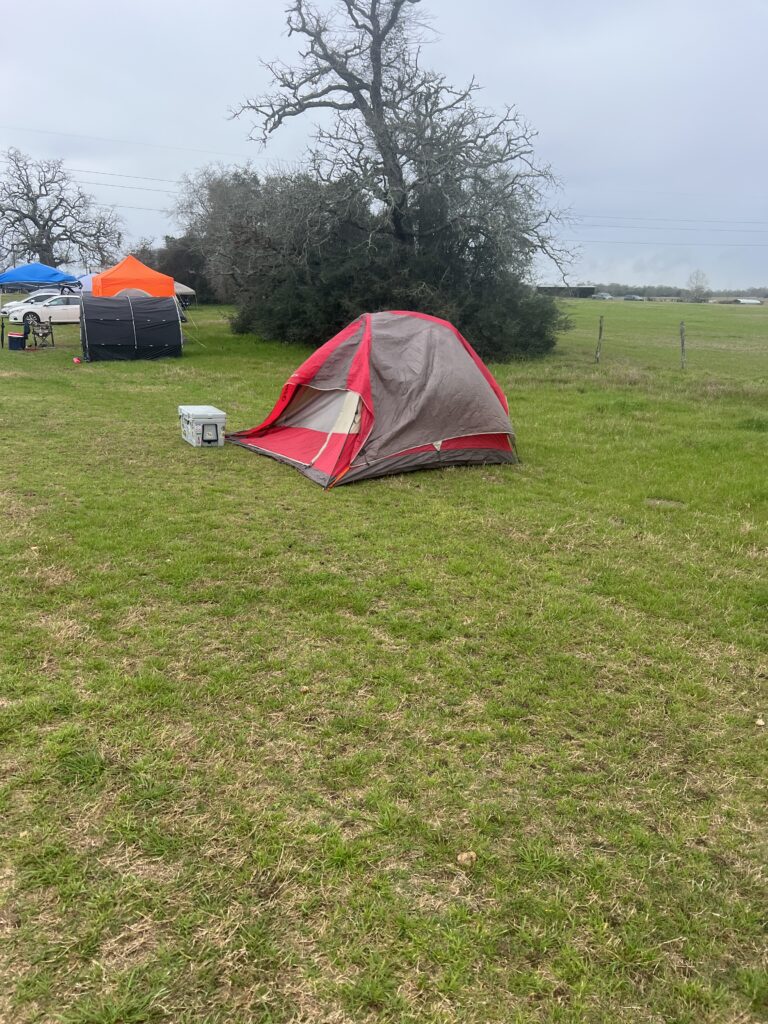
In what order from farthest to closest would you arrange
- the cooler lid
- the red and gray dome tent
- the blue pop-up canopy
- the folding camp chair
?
1. the blue pop-up canopy
2. the folding camp chair
3. the cooler lid
4. the red and gray dome tent

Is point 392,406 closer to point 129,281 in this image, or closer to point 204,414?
point 204,414

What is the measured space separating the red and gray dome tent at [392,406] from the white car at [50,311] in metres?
19.8

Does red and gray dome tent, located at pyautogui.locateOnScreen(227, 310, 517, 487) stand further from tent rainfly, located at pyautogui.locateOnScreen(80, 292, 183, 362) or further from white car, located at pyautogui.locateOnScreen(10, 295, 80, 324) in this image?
white car, located at pyautogui.locateOnScreen(10, 295, 80, 324)

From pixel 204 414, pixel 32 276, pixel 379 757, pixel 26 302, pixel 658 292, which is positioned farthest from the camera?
pixel 658 292

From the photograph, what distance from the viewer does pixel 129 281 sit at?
22.0m

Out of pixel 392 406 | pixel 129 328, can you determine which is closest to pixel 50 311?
pixel 129 328

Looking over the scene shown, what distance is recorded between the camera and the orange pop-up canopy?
21812 mm

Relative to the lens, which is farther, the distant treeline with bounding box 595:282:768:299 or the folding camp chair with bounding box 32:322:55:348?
the distant treeline with bounding box 595:282:768:299

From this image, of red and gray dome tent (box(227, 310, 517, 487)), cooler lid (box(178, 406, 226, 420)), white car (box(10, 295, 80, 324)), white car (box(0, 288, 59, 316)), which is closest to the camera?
red and gray dome tent (box(227, 310, 517, 487))

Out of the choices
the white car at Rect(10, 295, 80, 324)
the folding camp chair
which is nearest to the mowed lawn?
the folding camp chair

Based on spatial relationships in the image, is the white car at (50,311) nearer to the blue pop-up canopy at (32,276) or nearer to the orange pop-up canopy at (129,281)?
the orange pop-up canopy at (129,281)

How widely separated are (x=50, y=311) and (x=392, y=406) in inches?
865

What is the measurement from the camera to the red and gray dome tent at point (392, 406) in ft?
22.5

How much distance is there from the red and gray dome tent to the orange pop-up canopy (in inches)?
650
